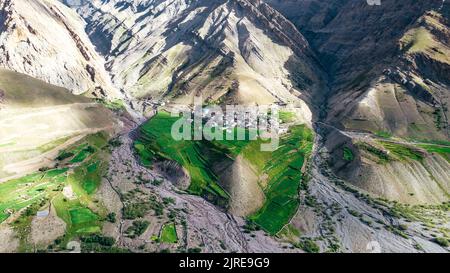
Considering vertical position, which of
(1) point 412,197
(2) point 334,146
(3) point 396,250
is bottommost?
(3) point 396,250

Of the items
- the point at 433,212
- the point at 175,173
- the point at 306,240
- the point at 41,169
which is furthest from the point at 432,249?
the point at 41,169

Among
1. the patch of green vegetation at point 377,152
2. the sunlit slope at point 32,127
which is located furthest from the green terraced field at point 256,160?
the sunlit slope at point 32,127

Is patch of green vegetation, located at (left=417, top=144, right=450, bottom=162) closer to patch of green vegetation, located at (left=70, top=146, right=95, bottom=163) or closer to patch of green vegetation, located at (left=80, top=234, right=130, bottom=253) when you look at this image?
patch of green vegetation, located at (left=80, top=234, right=130, bottom=253)

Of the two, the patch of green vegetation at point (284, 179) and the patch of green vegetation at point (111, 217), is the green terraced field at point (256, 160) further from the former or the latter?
the patch of green vegetation at point (111, 217)

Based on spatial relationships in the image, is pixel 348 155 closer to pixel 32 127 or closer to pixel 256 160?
pixel 256 160

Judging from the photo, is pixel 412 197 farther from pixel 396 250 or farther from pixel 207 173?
pixel 207 173
